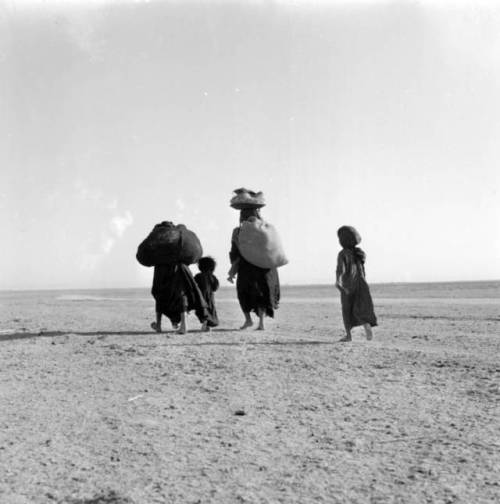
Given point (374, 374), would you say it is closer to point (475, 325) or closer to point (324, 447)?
point (324, 447)

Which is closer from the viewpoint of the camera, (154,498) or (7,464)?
(154,498)

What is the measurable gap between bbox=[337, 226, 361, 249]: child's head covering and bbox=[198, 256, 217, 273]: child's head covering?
8.96 feet

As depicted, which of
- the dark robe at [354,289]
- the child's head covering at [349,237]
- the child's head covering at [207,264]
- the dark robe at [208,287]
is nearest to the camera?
the dark robe at [354,289]

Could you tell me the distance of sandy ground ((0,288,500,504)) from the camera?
10.5ft

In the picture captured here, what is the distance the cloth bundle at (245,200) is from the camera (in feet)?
34.9

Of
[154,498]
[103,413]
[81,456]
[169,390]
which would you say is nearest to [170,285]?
[169,390]

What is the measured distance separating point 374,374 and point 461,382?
2.86 ft

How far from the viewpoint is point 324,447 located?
384cm

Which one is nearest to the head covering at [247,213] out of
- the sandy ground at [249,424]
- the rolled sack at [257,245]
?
the rolled sack at [257,245]

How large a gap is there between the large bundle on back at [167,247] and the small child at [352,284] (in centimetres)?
252

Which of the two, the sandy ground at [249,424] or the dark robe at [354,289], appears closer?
the sandy ground at [249,424]

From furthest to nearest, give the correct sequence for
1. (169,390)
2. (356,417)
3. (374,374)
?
(374,374), (169,390), (356,417)

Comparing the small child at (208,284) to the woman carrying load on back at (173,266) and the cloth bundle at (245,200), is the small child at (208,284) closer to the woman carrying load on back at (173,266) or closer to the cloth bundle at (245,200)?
the woman carrying load on back at (173,266)

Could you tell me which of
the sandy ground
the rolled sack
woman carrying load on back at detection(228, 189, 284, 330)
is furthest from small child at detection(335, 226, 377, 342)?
woman carrying load on back at detection(228, 189, 284, 330)
